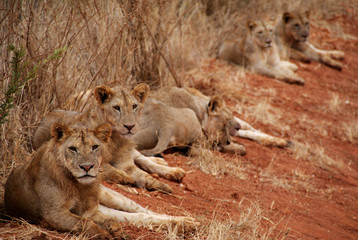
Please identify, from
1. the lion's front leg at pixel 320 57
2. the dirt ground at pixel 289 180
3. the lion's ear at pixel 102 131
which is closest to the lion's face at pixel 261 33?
the dirt ground at pixel 289 180

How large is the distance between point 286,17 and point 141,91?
8.23 m

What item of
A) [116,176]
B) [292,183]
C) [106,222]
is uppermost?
[106,222]

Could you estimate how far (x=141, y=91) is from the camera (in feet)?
16.1

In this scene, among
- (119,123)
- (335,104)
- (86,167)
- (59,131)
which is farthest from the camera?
(335,104)

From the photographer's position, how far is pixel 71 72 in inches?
216

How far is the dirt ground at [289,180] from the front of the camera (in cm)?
470

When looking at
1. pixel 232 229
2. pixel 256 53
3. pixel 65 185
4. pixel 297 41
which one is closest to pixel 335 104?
pixel 256 53

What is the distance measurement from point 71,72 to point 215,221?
2.45m

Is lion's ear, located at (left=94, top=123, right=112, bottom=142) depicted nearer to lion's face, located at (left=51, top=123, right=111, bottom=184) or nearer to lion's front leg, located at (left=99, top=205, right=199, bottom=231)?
lion's face, located at (left=51, top=123, right=111, bottom=184)

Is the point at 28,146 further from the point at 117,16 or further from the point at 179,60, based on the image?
the point at 179,60

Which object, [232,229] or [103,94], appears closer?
[232,229]

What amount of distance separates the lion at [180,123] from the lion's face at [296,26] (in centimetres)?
607

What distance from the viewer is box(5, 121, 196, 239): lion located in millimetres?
3377

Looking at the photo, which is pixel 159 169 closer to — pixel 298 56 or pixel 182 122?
pixel 182 122
